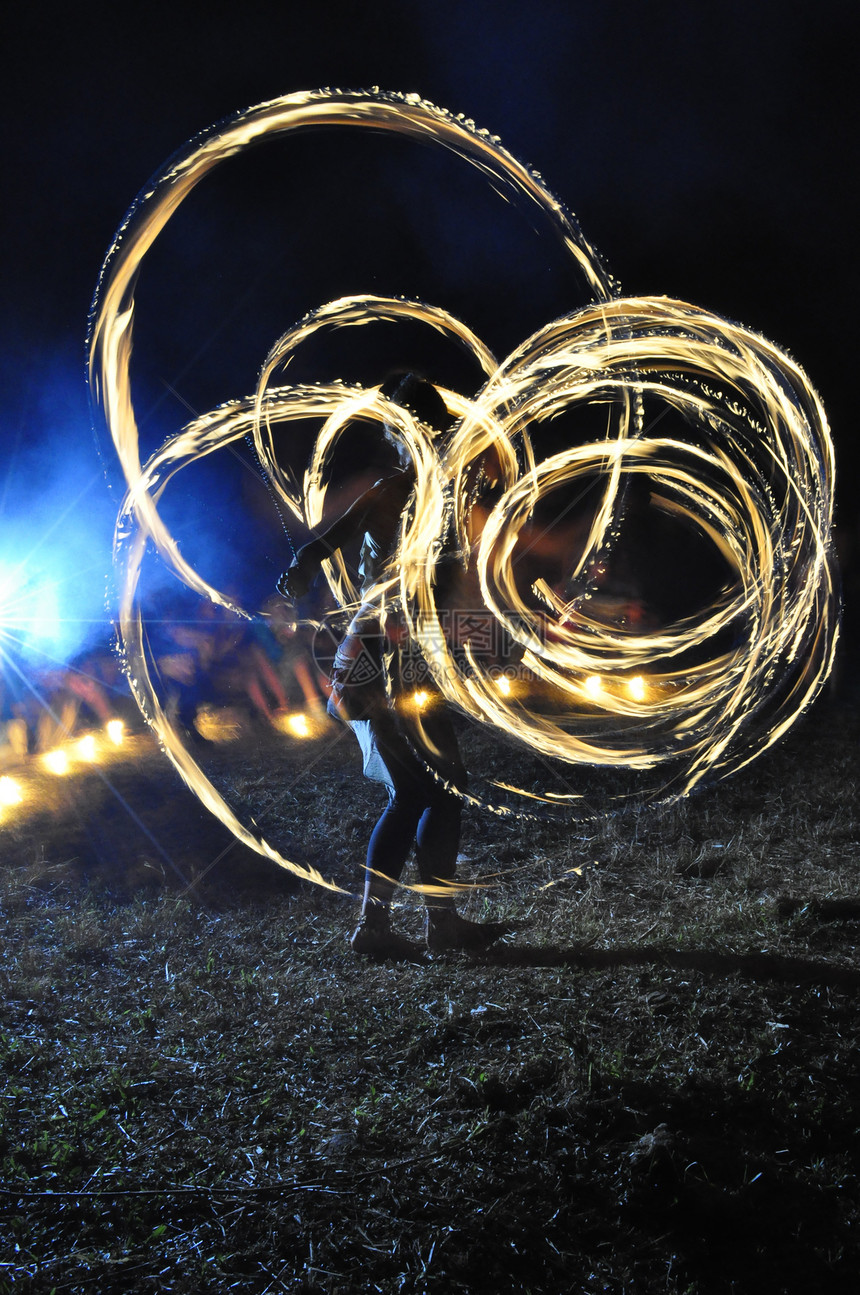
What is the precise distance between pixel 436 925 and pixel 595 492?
25.7 ft

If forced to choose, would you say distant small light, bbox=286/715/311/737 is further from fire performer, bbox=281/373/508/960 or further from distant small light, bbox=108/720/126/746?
fire performer, bbox=281/373/508/960

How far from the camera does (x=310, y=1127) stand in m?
2.46

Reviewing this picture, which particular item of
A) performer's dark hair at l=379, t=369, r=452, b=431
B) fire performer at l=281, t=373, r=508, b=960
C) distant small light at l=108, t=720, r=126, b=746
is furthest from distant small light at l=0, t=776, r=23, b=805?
performer's dark hair at l=379, t=369, r=452, b=431

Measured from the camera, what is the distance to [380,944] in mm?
3582

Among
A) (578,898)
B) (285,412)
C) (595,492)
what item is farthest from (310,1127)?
(595,492)

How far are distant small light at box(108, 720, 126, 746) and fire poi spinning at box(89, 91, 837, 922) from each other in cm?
39

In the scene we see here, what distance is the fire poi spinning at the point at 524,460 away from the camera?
4.94 meters

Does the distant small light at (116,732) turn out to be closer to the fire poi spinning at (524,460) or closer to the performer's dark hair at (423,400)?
the fire poi spinning at (524,460)

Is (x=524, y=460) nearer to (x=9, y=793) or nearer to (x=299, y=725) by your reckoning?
(x=299, y=725)

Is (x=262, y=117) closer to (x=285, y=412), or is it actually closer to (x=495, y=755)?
(x=285, y=412)

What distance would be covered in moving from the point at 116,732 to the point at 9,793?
1.65 meters

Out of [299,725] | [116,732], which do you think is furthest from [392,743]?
[299,725]

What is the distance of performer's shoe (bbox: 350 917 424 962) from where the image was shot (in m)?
3.56

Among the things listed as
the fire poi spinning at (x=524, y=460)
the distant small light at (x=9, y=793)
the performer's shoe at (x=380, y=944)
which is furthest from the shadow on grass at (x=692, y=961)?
the distant small light at (x=9, y=793)
